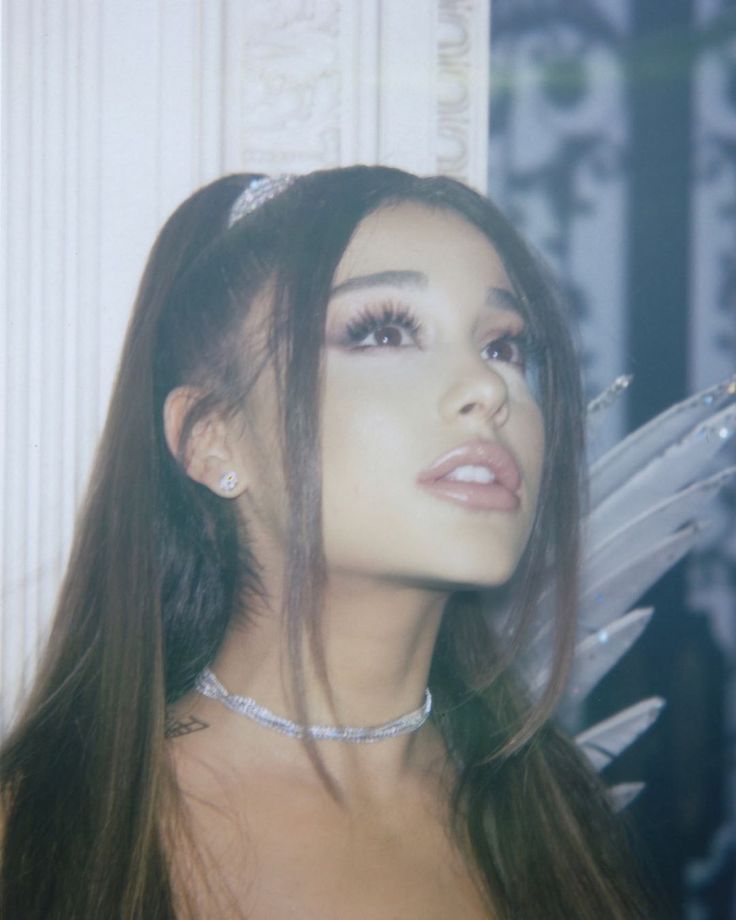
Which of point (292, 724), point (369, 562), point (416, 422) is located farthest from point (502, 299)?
point (292, 724)

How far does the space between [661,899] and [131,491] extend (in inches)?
28.5

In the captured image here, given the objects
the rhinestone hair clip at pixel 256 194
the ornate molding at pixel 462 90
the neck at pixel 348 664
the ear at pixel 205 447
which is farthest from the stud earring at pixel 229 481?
the ornate molding at pixel 462 90

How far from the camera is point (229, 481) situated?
0.85m

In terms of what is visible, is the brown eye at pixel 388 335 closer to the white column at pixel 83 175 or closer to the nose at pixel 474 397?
the nose at pixel 474 397

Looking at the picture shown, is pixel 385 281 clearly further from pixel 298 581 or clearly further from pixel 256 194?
pixel 298 581

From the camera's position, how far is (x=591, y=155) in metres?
1.10

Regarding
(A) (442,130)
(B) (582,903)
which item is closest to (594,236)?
(A) (442,130)

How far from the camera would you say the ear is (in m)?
0.84

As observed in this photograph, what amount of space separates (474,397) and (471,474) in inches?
2.6

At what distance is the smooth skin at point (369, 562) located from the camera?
788mm

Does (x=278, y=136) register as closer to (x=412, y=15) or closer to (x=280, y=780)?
(x=412, y=15)

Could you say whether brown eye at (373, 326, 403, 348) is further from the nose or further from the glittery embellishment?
the glittery embellishment

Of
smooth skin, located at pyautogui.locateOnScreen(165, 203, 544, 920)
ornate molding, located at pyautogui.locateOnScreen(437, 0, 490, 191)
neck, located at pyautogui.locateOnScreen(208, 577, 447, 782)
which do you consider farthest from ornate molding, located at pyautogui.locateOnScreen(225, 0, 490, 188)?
neck, located at pyautogui.locateOnScreen(208, 577, 447, 782)

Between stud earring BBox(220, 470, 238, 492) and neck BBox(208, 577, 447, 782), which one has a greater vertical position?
stud earring BBox(220, 470, 238, 492)
